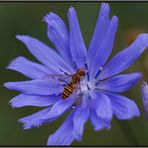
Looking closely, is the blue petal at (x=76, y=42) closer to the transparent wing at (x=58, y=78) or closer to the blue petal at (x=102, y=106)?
the transparent wing at (x=58, y=78)

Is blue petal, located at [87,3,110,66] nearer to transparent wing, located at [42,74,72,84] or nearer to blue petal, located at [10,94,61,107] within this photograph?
transparent wing, located at [42,74,72,84]

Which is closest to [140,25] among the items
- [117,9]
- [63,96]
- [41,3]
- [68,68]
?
[117,9]

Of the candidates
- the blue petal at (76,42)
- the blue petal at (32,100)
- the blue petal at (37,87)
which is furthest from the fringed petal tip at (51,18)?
the blue petal at (32,100)

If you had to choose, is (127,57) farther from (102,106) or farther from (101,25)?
(102,106)

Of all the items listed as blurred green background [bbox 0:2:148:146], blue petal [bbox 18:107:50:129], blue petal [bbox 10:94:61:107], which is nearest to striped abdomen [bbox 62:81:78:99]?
blue petal [bbox 10:94:61:107]

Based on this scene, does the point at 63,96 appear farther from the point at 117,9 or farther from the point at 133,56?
the point at 117,9
